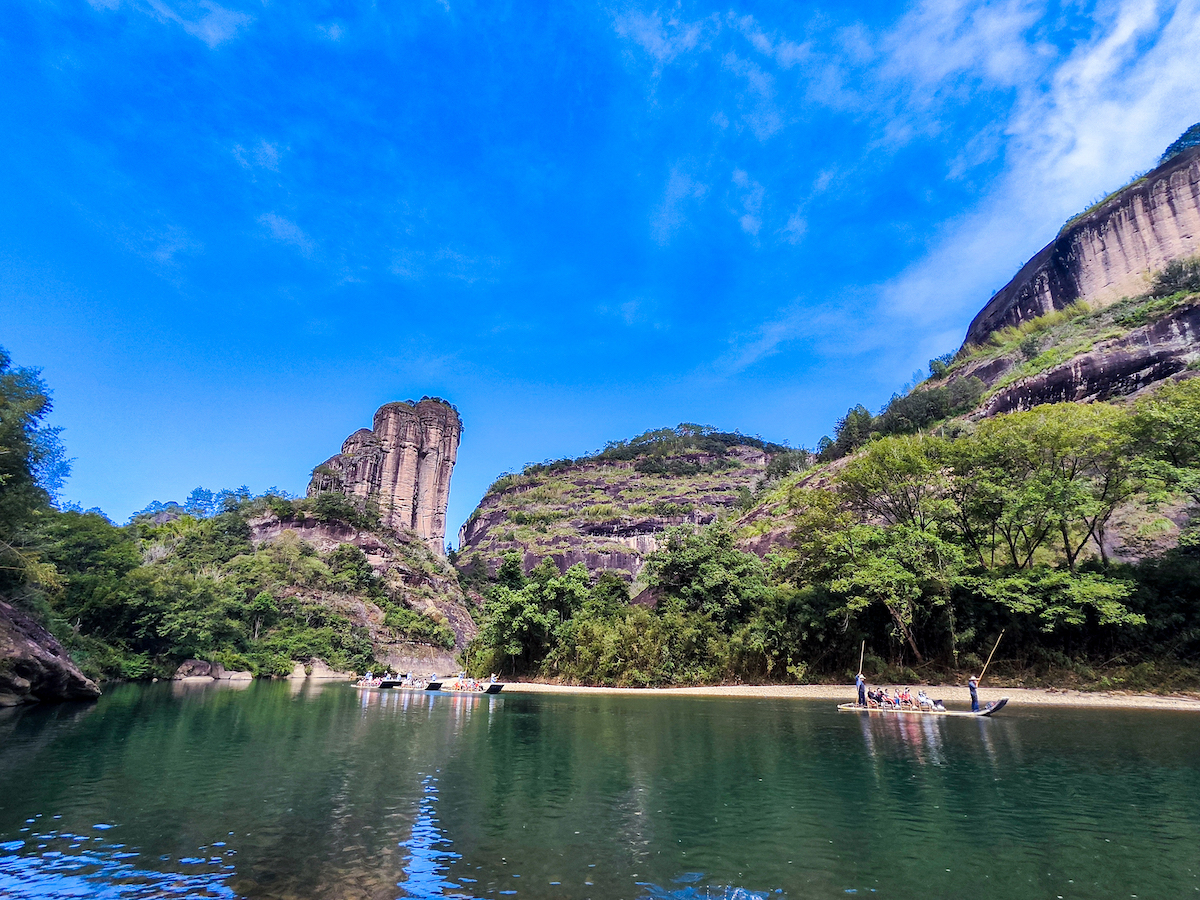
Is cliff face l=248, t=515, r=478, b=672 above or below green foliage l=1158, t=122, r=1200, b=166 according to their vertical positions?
below

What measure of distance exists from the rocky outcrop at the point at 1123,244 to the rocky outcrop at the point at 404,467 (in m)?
84.9

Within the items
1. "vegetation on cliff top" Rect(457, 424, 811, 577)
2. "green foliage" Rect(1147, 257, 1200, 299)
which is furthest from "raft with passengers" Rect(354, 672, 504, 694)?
"green foliage" Rect(1147, 257, 1200, 299)

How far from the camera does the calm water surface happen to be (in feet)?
20.8

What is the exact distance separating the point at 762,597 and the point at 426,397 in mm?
83348

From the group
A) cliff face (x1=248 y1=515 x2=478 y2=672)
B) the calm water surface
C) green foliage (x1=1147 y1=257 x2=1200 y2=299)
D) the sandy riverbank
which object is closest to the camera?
the calm water surface

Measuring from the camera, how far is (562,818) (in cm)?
893

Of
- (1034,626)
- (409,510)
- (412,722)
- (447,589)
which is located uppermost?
(409,510)

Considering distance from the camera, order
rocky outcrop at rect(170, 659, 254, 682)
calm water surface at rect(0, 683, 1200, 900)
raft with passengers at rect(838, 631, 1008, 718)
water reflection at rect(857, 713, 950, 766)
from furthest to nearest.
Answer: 1. rocky outcrop at rect(170, 659, 254, 682)
2. raft with passengers at rect(838, 631, 1008, 718)
3. water reflection at rect(857, 713, 950, 766)
4. calm water surface at rect(0, 683, 1200, 900)

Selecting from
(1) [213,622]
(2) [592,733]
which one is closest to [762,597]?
(2) [592,733]

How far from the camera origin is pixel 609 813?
9.19 metres

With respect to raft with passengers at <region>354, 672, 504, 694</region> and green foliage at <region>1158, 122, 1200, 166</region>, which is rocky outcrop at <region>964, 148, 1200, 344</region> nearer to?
green foliage at <region>1158, 122, 1200, 166</region>

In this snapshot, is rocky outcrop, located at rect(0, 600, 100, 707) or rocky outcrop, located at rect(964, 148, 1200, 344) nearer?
rocky outcrop, located at rect(0, 600, 100, 707)

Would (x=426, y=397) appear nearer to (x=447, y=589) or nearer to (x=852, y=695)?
(x=447, y=589)

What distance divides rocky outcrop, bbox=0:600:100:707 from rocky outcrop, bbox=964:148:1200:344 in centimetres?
8555
